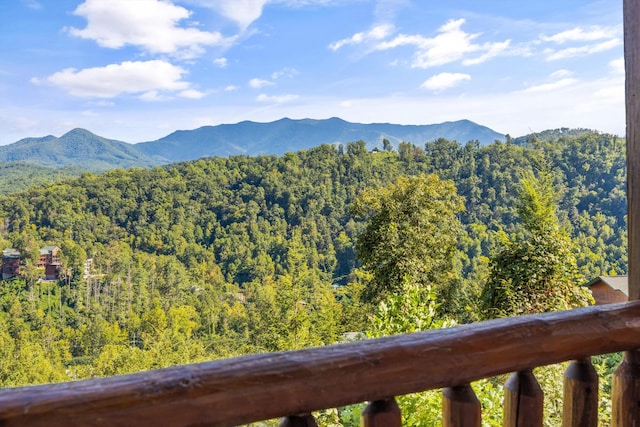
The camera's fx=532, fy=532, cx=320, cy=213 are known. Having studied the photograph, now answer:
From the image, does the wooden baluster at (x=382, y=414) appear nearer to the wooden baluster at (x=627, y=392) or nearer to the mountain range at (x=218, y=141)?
the wooden baluster at (x=627, y=392)

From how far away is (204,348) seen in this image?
51.4 ft

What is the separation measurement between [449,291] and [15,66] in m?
32.9

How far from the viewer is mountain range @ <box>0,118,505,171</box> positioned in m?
41.2

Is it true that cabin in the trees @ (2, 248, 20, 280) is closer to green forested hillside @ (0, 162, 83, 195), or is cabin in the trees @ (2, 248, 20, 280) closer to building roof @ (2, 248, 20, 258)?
building roof @ (2, 248, 20, 258)

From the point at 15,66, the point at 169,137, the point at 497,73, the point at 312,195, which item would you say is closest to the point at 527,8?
the point at 497,73

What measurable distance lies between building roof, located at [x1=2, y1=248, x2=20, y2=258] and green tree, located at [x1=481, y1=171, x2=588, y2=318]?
21.1 meters

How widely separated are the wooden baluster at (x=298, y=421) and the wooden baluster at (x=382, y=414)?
4 centimetres

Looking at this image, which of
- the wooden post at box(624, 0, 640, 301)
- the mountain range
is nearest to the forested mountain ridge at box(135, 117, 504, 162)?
the mountain range

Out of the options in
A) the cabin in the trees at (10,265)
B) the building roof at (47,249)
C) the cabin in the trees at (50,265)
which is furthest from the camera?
the building roof at (47,249)

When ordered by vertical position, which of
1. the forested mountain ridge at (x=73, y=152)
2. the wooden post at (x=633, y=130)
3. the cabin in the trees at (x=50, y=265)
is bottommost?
the cabin in the trees at (x=50, y=265)

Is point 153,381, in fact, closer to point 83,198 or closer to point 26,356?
point 26,356

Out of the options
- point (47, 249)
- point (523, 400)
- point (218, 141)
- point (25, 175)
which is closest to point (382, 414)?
point (523, 400)

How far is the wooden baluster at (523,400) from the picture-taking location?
457 millimetres

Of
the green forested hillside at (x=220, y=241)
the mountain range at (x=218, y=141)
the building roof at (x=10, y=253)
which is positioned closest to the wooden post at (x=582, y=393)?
the green forested hillside at (x=220, y=241)
